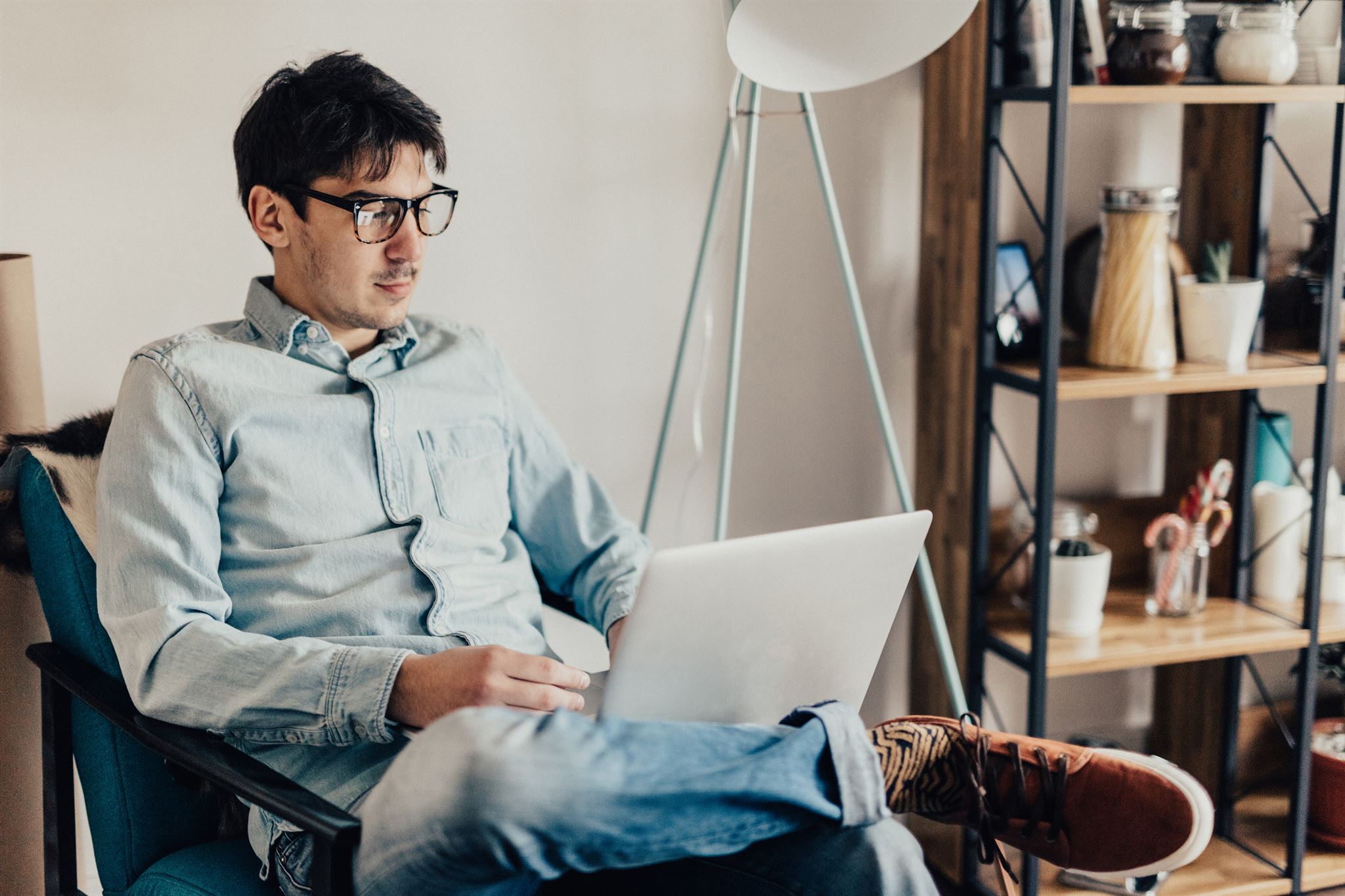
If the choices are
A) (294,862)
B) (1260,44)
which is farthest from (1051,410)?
(294,862)

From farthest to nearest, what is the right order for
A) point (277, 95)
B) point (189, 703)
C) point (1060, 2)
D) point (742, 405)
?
point (742, 405)
point (1060, 2)
point (277, 95)
point (189, 703)

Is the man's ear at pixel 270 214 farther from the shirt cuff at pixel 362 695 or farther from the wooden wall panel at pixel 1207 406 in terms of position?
the wooden wall panel at pixel 1207 406

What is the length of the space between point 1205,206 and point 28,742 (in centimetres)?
212

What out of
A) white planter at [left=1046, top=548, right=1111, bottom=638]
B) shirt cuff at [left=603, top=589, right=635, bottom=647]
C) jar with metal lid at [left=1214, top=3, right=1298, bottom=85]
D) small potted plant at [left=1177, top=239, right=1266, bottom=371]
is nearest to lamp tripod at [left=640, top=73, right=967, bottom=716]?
white planter at [left=1046, top=548, right=1111, bottom=638]

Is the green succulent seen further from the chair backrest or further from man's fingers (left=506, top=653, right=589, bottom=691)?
the chair backrest

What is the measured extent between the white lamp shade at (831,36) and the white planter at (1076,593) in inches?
34.4

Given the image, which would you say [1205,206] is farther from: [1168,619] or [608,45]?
[608,45]

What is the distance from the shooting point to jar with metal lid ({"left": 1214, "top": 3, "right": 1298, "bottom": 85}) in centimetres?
200

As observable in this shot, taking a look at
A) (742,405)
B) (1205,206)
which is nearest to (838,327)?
(742,405)

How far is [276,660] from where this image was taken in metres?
1.29

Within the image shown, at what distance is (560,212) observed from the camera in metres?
2.11

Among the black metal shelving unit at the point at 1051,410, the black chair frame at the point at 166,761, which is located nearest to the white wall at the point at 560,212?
the black metal shelving unit at the point at 1051,410

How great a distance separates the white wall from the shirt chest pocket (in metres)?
0.50

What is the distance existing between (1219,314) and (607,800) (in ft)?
4.99
